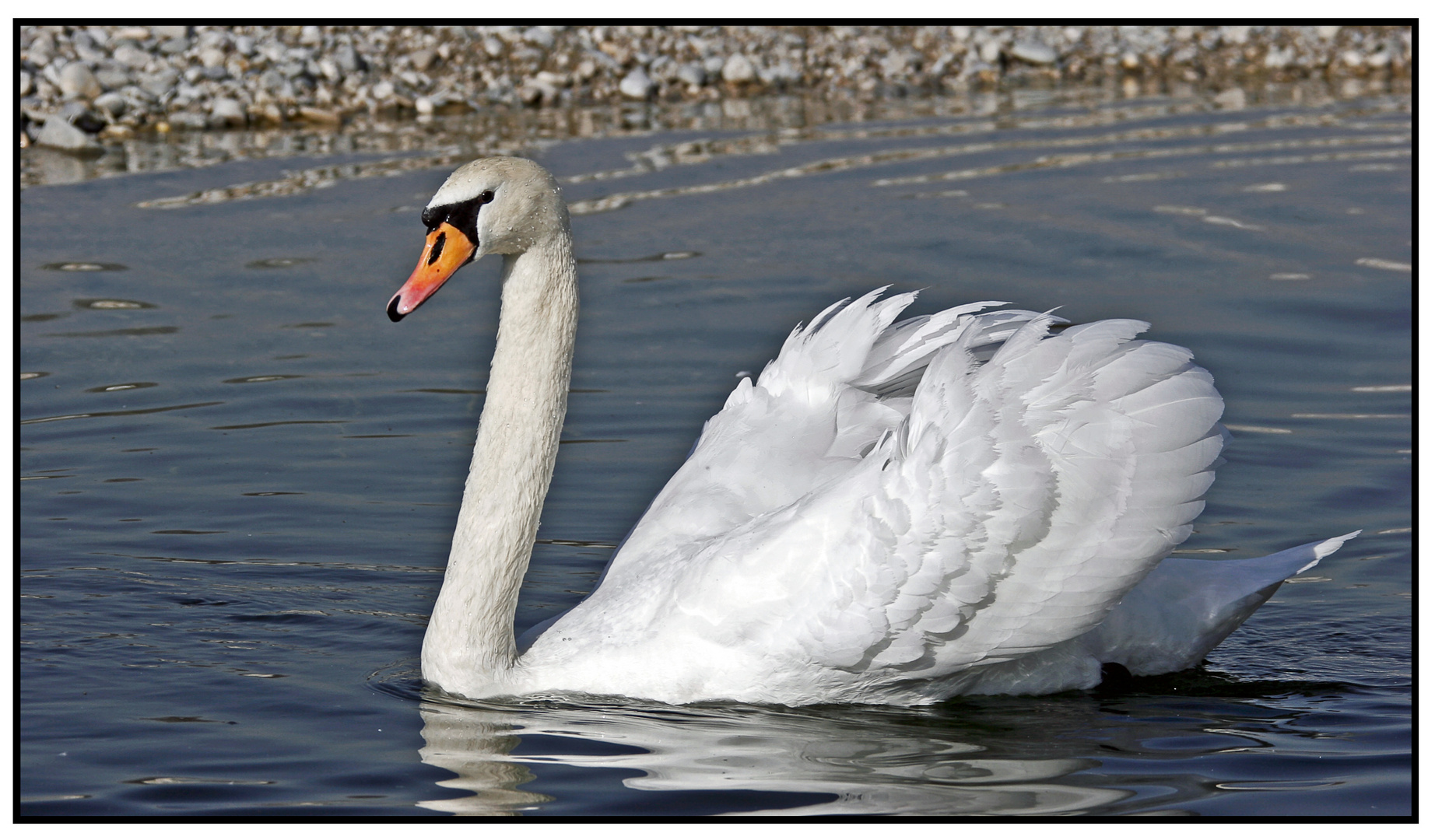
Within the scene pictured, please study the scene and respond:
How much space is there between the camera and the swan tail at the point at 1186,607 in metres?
6.39

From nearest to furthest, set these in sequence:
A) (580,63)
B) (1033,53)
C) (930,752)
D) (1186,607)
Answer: (930,752) < (1186,607) < (580,63) < (1033,53)

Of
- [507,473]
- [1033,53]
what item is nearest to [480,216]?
[507,473]

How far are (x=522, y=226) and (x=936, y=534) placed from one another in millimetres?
1635

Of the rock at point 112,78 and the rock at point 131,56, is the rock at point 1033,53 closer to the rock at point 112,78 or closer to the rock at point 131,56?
the rock at point 131,56

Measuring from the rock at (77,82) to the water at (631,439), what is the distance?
253cm

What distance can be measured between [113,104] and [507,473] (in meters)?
12.7

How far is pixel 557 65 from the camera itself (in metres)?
19.6

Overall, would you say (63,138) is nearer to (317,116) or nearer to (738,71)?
(317,116)

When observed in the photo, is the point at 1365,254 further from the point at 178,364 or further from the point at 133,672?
the point at 133,672

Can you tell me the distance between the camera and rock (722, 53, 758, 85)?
20.0m

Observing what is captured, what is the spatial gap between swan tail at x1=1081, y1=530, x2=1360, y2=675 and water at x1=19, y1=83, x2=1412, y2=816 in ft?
0.52

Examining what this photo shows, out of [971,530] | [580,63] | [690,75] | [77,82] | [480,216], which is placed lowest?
[971,530]

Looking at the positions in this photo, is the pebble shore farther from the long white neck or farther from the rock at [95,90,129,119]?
the long white neck

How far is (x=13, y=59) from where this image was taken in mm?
7645
